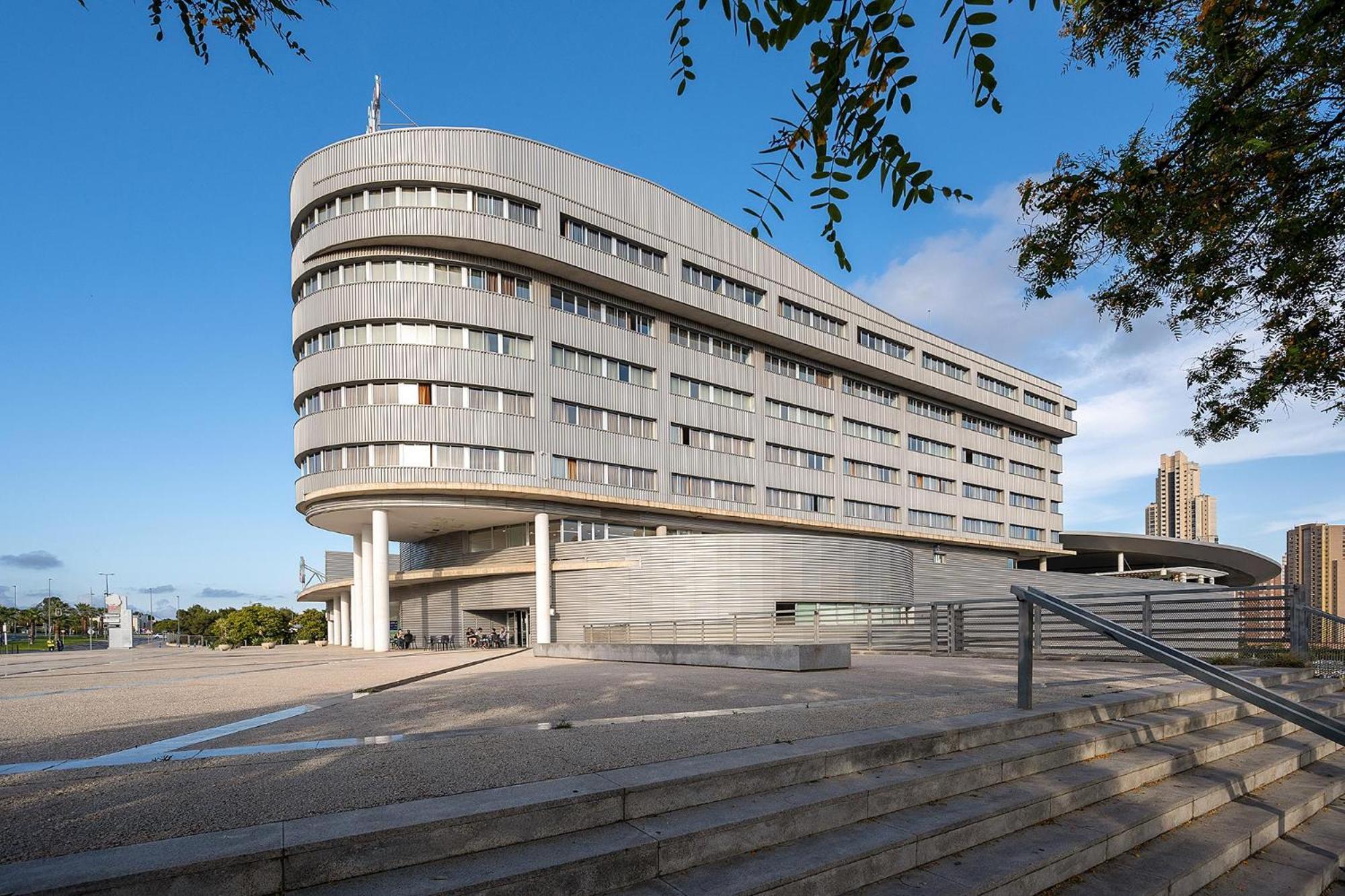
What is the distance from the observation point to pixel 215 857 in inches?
117

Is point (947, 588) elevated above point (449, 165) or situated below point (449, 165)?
below

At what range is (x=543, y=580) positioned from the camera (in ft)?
118

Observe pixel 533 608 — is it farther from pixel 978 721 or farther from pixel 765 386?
pixel 978 721

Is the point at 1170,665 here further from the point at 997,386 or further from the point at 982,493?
the point at 997,386

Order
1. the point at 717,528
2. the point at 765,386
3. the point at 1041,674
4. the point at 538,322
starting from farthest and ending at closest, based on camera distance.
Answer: the point at 765,386 < the point at 717,528 < the point at 538,322 < the point at 1041,674

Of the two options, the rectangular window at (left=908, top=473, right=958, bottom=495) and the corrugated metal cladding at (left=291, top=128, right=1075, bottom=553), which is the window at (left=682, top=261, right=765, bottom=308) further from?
the rectangular window at (left=908, top=473, right=958, bottom=495)

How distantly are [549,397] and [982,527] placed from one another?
3923cm

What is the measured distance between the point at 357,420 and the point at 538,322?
943 centimetres

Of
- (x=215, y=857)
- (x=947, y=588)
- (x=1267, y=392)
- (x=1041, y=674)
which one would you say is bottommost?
(x=947, y=588)

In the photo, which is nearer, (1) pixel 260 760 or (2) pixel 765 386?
(1) pixel 260 760

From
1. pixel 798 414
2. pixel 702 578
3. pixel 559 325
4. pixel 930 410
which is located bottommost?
pixel 702 578

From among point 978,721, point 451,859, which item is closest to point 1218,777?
point 978,721

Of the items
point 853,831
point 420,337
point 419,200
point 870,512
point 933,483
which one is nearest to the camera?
point 853,831

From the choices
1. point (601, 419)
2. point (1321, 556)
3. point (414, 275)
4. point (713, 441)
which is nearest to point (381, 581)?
point (601, 419)
